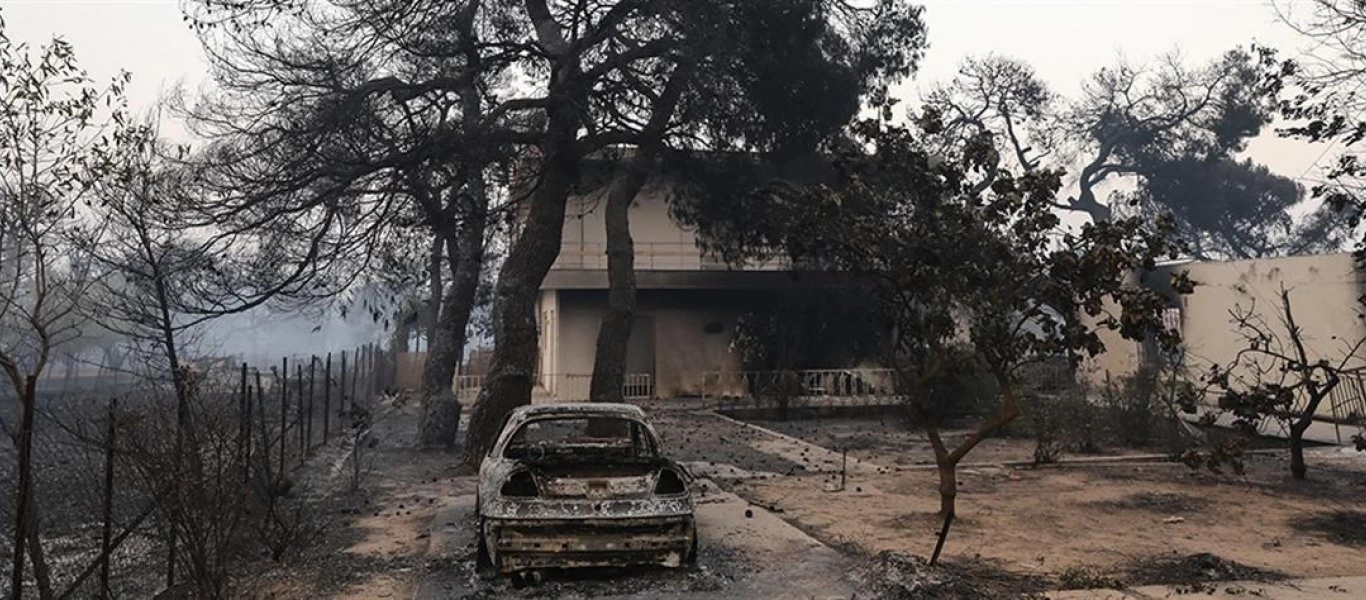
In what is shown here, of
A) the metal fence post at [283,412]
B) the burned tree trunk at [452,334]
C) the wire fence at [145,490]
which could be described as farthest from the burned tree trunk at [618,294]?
the wire fence at [145,490]

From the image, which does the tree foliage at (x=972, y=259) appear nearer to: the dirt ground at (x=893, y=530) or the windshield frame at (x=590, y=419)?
the dirt ground at (x=893, y=530)

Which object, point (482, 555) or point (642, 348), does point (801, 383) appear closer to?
point (642, 348)

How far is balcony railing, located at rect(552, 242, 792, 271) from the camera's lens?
2488cm

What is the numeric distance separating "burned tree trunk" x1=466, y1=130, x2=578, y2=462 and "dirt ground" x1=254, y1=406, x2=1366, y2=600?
1111 mm

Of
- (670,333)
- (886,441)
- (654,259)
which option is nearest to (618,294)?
(886,441)

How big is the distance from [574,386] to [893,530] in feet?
56.8

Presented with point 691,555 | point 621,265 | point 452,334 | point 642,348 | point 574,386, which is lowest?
point 691,555

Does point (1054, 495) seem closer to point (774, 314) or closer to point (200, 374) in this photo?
point (200, 374)

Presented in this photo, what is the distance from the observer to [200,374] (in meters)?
8.10

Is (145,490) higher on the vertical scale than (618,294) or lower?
lower

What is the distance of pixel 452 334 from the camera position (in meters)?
18.5

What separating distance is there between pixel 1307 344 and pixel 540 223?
19116 millimetres

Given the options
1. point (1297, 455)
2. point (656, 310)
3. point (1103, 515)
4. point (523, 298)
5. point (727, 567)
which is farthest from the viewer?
point (656, 310)

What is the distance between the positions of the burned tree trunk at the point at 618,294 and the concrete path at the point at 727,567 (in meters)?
6.98
